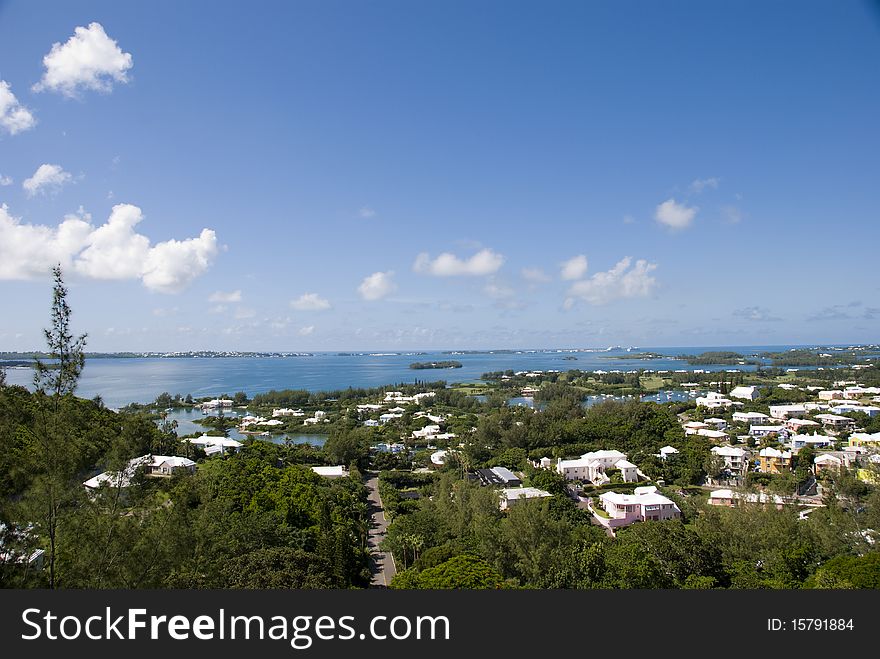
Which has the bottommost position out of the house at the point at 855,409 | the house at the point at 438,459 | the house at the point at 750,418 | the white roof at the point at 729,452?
the house at the point at 438,459

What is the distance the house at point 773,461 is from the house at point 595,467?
15.3 ft

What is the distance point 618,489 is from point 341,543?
10.6m

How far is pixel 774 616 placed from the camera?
3104 millimetres

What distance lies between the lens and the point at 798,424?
79.6 ft

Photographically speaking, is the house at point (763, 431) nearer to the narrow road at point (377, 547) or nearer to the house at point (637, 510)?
the house at point (637, 510)

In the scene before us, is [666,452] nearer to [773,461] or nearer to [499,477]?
[773,461]

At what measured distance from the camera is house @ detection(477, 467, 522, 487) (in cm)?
1583

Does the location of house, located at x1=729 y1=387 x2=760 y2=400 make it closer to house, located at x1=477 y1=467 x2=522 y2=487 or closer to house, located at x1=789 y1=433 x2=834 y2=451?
house, located at x1=789 y1=433 x2=834 y2=451

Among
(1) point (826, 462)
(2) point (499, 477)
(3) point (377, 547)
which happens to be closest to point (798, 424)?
(1) point (826, 462)

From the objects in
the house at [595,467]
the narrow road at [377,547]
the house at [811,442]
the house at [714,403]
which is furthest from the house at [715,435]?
the narrow road at [377,547]

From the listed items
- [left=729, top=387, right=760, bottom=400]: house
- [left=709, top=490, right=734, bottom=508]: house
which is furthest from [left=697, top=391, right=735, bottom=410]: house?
[left=709, top=490, right=734, bottom=508]: house

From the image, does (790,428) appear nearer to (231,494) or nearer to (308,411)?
(231,494)

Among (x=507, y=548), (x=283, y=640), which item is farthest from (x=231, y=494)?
(x=283, y=640)

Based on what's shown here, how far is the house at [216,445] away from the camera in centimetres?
2007
